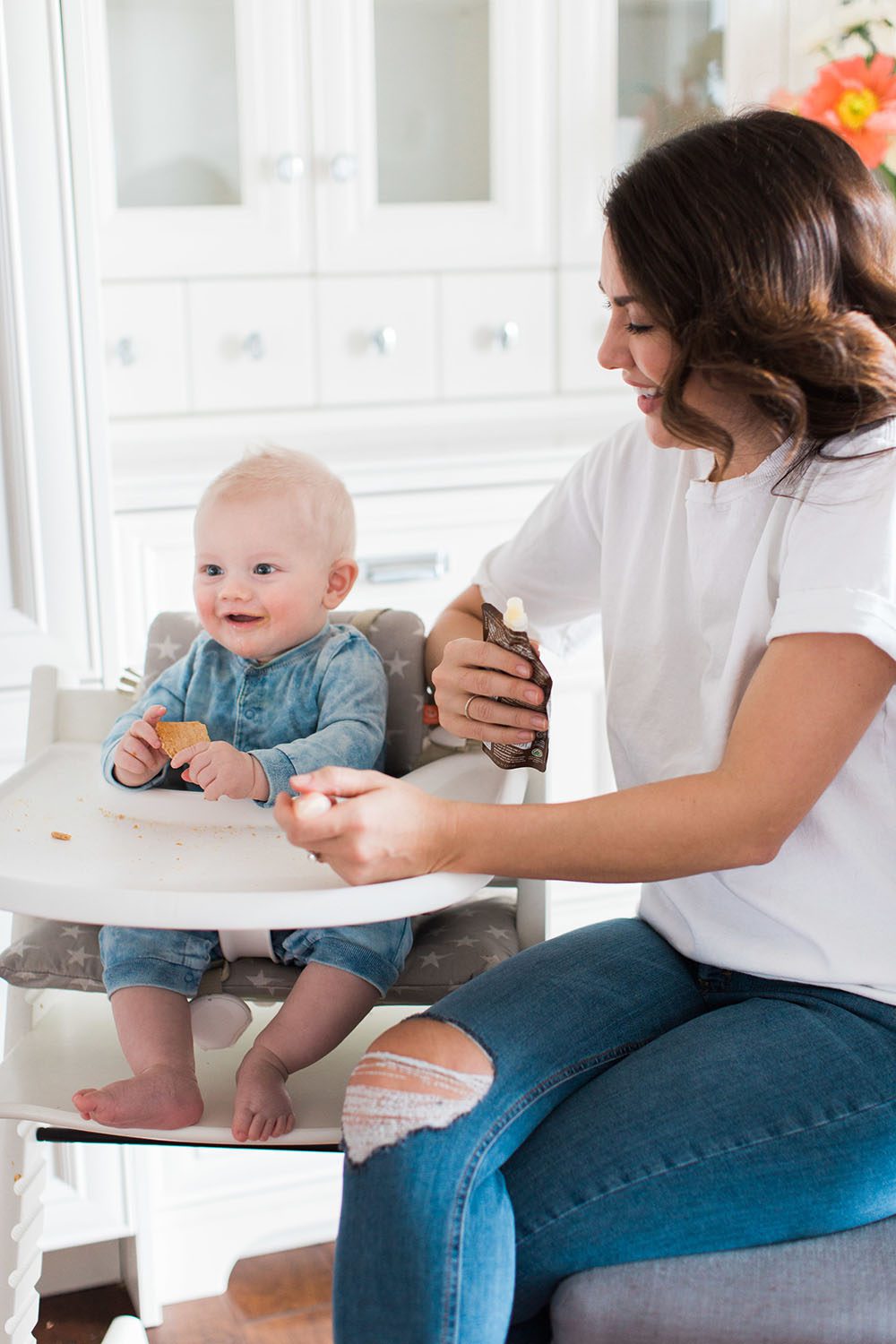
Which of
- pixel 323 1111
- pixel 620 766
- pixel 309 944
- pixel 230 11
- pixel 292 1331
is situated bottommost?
pixel 292 1331

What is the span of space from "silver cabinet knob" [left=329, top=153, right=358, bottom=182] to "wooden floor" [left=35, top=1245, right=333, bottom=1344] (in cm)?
146

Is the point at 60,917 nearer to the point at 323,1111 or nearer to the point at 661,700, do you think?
the point at 323,1111

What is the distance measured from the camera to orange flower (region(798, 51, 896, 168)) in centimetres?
193

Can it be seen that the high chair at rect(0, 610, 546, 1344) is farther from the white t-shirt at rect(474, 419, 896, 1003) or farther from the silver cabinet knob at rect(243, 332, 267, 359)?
the silver cabinet knob at rect(243, 332, 267, 359)

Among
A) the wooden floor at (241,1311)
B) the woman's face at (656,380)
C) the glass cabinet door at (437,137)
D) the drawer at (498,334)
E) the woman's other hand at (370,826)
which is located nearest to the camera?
the woman's other hand at (370,826)

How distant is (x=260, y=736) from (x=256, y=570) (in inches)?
6.0

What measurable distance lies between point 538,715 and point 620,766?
146 mm

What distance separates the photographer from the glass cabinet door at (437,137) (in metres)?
2.04

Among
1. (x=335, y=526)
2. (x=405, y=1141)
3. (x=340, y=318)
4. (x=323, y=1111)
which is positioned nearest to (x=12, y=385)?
(x=335, y=526)

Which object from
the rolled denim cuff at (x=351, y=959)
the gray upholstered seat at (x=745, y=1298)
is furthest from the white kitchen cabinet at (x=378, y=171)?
the gray upholstered seat at (x=745, y=1298)

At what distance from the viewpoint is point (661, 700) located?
1.25 meters

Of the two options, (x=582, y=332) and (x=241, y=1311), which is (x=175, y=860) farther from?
(x=582, y=332)

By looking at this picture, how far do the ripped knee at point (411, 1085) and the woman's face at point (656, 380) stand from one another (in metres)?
0.47

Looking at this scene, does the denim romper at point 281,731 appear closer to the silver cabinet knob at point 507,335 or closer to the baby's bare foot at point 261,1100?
the baby's bare foot at point 261,1100
